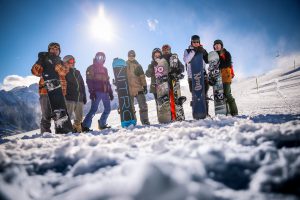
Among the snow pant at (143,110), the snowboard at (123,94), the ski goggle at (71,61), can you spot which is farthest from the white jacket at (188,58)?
the ski goggle at (71,61)

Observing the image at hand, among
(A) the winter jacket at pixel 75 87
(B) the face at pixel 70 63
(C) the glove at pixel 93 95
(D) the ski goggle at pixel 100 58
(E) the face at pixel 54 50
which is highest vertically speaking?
(E) the face at pixel 54 50

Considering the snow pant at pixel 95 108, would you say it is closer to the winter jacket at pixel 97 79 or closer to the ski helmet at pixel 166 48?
the winter jacket at pixel 97 79

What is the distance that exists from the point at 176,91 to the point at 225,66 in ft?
5.63

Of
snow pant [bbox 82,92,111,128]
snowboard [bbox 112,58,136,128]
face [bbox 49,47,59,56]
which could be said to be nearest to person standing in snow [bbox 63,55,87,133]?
snow pant [bbox 82,92,111,128]

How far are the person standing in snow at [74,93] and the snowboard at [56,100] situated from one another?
2.16ft

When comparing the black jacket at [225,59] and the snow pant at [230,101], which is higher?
the black jacket at [225,59]

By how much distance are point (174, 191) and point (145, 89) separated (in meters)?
6.28

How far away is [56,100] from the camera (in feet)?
20.0

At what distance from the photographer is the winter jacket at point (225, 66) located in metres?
7.36

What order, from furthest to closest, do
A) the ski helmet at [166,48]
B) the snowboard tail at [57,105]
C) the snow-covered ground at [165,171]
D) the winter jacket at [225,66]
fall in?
the ski helmet at [166,48], the winter jacket at [225,66], the snowboard tail at [57,105], the snow-covered ground at [165,171]

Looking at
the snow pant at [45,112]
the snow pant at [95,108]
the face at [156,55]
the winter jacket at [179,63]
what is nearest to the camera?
the snow pant at [45,112]

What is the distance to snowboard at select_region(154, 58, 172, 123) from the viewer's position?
24.3 feet

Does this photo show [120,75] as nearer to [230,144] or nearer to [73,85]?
[73,85]

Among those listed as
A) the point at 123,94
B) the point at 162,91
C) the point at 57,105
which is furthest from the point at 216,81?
the point at 57,105
